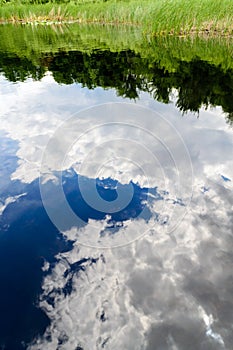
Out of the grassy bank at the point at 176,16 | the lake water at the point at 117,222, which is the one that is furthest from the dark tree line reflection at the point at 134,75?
the grassy bank at the point at 176,16

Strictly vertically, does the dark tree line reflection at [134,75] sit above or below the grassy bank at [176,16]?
below

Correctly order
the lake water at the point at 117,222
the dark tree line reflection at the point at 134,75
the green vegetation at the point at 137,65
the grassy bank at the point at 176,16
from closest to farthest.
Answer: the lake water at the point at 117,222 < the dark tree line reflection at the point at 134,75 < the green vegetation at the point at 137,65 < the grassy bank at the point at 176,16

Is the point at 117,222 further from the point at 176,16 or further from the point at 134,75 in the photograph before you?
the point at 176,16

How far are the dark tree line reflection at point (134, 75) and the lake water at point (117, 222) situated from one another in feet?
0.68

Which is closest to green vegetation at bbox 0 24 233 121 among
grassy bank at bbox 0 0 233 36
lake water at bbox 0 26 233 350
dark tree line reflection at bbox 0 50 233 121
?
dark tree line reflection at bbox 0 50 233 121

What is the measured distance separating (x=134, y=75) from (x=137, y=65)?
6.95 feet

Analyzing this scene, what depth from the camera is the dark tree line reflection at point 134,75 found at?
38.5 ft

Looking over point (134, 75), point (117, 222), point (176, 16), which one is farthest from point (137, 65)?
point (117, 222)

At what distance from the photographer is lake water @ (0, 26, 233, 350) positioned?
11.4 feet

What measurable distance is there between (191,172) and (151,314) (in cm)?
366

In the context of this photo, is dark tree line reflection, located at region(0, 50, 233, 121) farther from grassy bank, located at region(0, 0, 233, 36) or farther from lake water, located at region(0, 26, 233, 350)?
grassy bank, located at region(0, 0, 233, 36)

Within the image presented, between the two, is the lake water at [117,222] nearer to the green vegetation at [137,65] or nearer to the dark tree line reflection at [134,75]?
the dark tree line reflection at [134,75]

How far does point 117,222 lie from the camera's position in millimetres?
5242

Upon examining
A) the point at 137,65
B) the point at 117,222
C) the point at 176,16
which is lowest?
the point at 137,65
